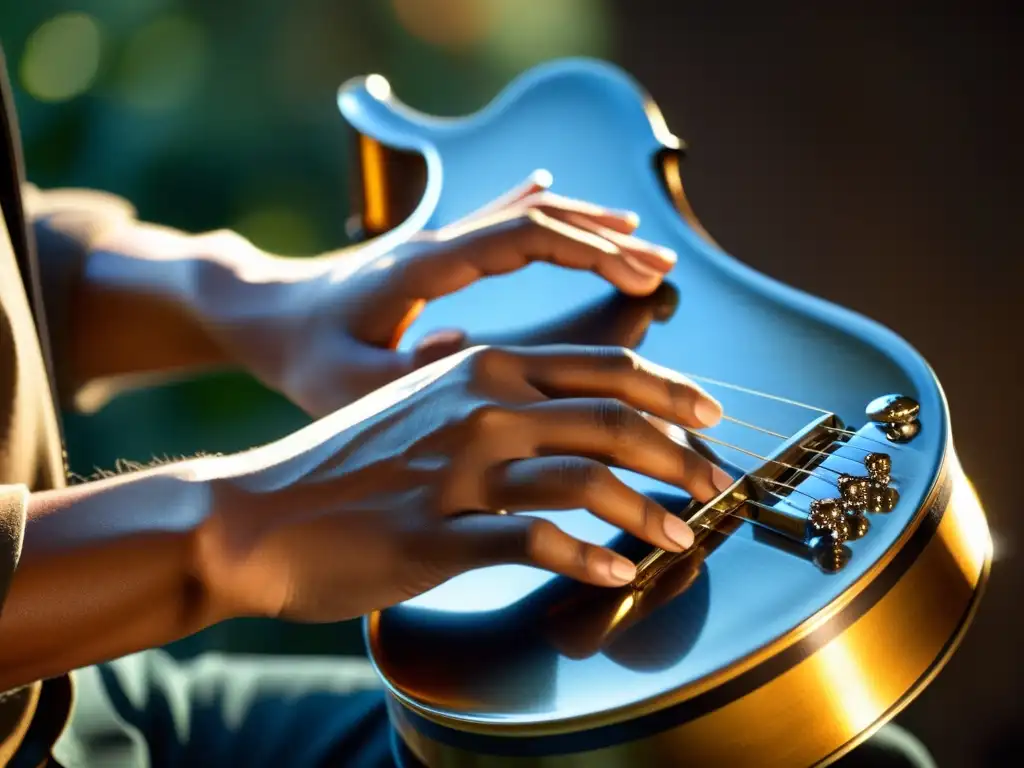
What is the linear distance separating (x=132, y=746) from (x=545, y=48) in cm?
126

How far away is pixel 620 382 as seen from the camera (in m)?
0.54

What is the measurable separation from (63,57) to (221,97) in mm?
270

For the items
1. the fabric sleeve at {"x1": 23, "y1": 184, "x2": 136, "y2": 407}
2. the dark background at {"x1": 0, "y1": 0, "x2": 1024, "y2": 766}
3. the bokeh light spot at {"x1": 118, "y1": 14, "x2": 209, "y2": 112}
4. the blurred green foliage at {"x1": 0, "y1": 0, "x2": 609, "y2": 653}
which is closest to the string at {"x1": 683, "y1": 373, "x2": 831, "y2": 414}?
the fabric sleeve at {"x1": 23, "y1": 184, "x2": 136, "y2": 407}

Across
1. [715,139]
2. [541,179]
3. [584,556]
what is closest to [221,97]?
[715,139]

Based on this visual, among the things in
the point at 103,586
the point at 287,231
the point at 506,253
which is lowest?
the point at 287,231

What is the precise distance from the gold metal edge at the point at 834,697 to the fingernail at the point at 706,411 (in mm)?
125

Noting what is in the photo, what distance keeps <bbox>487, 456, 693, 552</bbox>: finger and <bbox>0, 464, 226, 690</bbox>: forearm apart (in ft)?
0.49

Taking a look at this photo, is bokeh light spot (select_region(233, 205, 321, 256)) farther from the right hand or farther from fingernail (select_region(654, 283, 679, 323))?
the right hand

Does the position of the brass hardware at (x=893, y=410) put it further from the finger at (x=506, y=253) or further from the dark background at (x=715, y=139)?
the dark background at (x=715, y=139)

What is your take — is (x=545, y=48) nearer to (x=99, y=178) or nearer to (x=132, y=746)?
(x=99, y=178)

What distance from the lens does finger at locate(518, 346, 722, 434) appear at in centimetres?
54

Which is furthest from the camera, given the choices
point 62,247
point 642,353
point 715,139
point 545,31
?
point 545,31

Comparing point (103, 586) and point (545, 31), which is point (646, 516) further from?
point (545, 31)

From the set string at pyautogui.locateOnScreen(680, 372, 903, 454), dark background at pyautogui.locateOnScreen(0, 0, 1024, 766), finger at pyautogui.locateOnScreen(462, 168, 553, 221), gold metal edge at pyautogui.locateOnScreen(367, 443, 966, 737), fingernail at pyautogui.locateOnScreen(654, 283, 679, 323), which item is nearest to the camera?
gold metal edge at pyautogui.locateOnScreen(367, 443, 966, 737)
